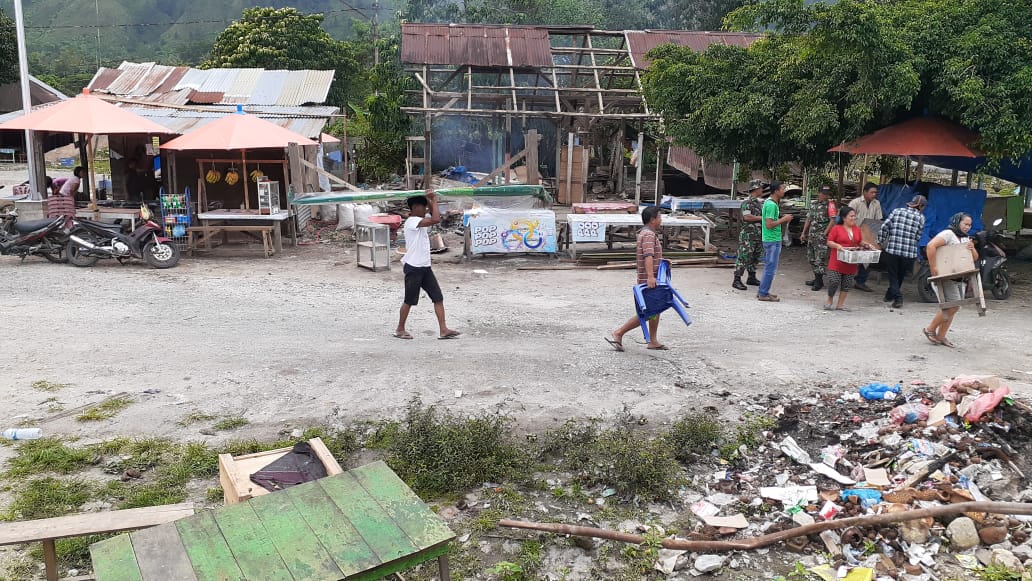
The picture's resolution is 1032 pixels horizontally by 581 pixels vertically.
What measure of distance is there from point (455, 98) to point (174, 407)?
13241 millimetres

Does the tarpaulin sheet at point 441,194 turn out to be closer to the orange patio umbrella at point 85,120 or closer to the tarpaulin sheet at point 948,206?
the orange patio umbrella at point 85,120

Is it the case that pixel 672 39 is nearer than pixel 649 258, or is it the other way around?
pixel 649 258

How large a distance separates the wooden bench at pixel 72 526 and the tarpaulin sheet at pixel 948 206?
11.7 meters

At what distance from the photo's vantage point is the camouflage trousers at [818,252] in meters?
11.4

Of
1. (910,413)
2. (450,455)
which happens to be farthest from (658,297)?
(450,455)

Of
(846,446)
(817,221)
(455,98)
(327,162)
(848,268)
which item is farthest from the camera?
(327,162)

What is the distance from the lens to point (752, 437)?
5.96 meters

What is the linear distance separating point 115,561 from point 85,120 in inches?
482

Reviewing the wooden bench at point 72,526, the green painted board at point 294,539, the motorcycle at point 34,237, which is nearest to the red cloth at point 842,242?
the green painted board at point 294,539

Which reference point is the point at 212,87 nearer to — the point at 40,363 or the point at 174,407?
the point at 40,363

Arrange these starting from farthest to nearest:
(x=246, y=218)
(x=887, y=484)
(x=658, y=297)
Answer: (x=246, y=218) → (x=658, y=297) → (x=887, y=484)

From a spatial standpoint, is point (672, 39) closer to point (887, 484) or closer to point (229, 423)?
point (887, 484)

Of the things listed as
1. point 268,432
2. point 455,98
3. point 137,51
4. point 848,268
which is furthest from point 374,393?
point 137,51

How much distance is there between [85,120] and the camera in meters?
13.1
